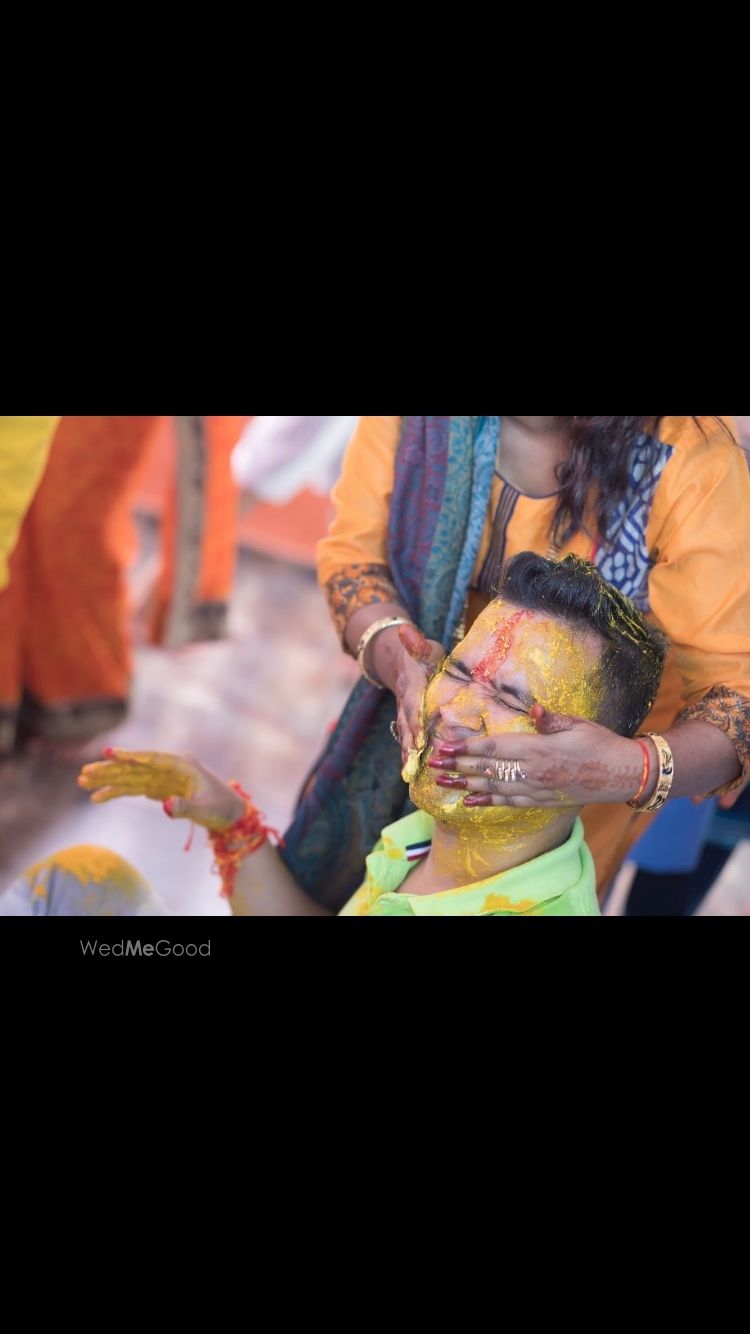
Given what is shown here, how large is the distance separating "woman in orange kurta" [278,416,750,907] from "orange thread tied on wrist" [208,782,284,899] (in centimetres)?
28

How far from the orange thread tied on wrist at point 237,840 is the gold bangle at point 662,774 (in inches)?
23.0

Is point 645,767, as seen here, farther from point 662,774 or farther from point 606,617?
point 606,617

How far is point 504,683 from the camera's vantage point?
4.83 feet

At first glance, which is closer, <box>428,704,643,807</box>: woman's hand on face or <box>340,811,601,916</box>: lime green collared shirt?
<box>428,704,643,807</box>: woman's hand on face

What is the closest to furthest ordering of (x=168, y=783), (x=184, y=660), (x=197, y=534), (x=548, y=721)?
1. (x=548, y=721)
2. (x=168, y=783)
3. (x=197, y=534)
4. (x=184, y=660)

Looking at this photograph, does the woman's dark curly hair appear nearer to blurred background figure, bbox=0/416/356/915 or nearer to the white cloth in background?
blurred background figure, bbox=0/416/356/915

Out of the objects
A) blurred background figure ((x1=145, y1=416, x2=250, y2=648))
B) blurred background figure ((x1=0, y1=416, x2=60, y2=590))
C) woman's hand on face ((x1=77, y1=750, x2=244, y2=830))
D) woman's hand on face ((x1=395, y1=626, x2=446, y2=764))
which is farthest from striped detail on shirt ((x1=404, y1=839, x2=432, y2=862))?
blurred background figure ((x1=145, y1=416, x2=250, y2=648))

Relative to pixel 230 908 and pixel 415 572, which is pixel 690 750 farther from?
pixel 230 908

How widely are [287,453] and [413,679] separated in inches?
69.9

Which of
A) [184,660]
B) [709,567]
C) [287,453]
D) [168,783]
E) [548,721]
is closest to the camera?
[548,721]

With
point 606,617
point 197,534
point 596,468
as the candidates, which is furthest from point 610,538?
point 197,534

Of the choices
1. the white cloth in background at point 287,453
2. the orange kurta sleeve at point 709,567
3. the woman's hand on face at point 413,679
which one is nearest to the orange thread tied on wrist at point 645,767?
the orange kurta sleeve at point 709,567

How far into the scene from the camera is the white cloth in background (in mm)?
3244
